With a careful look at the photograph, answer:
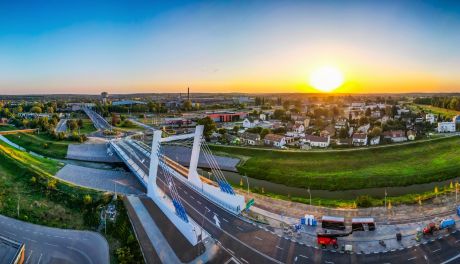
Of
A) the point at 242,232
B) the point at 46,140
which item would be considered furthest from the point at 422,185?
the point at 46,140

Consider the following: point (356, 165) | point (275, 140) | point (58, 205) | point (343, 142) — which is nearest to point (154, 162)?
point (58, 205)

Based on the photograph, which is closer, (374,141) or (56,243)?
(56,243)

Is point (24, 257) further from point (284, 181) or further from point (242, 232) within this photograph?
point (284, 181)

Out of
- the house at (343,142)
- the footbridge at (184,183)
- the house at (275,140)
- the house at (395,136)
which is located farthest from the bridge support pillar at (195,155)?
the house at (395,136)

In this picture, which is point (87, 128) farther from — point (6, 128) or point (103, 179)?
point (103, 179)

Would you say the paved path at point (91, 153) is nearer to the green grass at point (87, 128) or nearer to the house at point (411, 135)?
the green grass at point (87, 128)

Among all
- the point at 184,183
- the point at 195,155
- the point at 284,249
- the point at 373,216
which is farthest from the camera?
the point at 184,183
